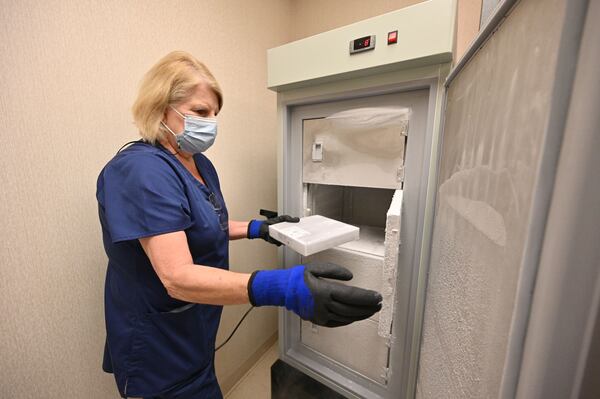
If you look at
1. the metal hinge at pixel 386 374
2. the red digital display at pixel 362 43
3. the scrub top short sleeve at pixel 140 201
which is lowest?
the metal hinge at pixel 386 374

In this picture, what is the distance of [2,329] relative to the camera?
2.11ft

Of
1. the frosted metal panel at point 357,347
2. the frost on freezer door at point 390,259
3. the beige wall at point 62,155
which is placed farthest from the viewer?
the frosted metal panel at point 357,347

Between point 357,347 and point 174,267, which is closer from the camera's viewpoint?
point 174,267

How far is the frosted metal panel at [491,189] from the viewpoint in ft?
0.83

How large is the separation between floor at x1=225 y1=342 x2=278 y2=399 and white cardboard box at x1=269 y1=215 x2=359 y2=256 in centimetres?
109

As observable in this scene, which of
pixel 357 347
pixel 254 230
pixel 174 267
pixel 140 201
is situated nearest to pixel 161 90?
pixel 140 201

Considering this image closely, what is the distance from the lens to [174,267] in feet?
1.74

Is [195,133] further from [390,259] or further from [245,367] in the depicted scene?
[245,367]

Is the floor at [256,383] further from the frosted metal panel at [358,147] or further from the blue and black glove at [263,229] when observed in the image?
the frosted metal panel at [358,147]

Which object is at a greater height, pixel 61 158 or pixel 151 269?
pixel 61 158

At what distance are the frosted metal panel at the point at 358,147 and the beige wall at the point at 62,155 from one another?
0.69 meters

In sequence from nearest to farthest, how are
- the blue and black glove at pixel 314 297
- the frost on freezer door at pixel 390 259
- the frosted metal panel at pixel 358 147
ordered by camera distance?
1. the blue and black glove at pixel 314 297
2. the frost on freezer door at pixel 390 259
3. the frosted metal panel at pixel 358 147

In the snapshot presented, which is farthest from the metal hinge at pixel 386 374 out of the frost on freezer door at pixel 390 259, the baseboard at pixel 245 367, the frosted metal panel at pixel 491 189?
the baseboard at pixel 245 367

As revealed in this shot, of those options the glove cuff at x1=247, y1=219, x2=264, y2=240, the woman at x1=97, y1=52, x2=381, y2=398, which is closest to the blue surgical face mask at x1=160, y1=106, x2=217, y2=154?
the woman at x1=97, y1=52, x2=381, y2=398
